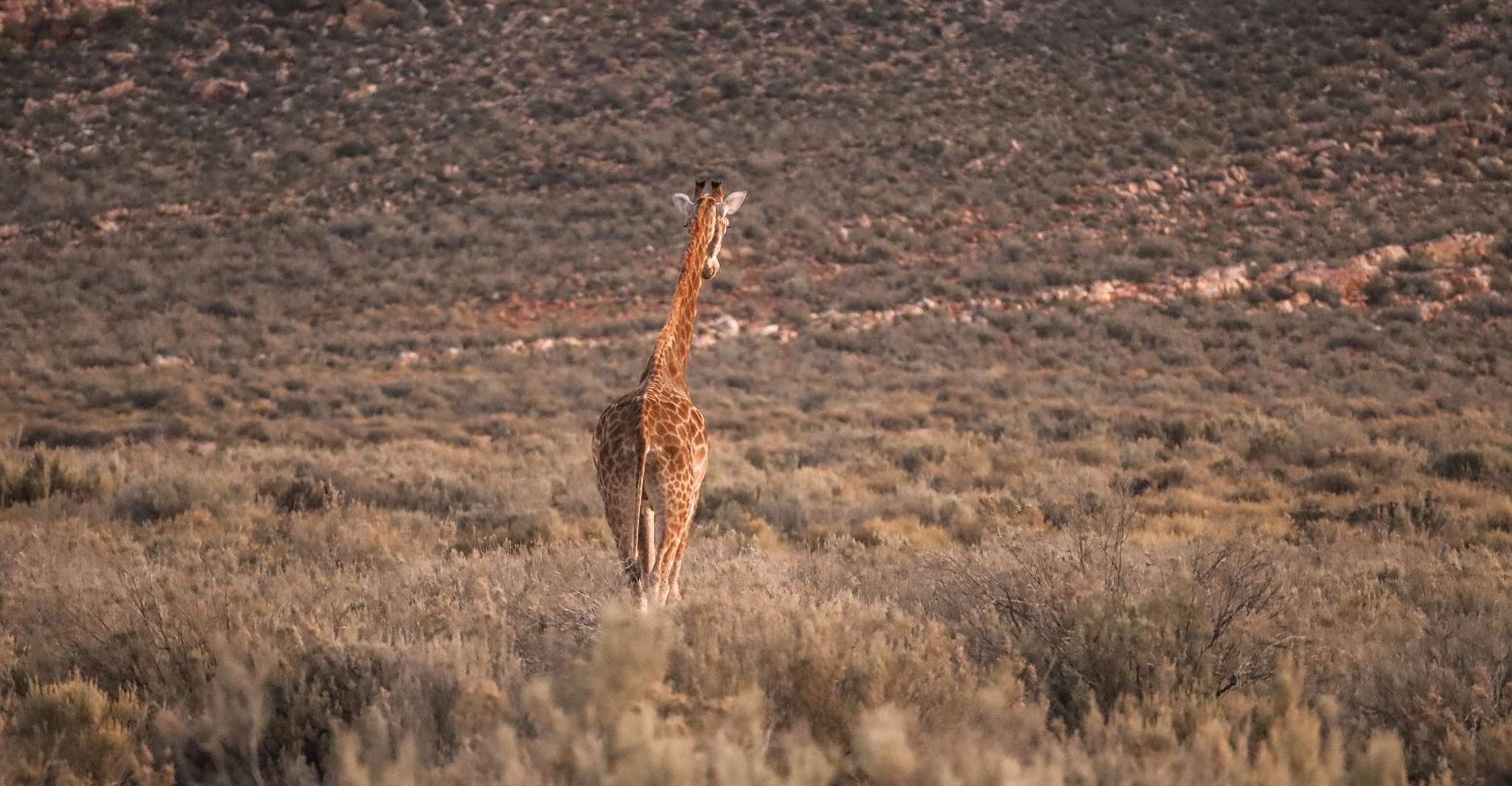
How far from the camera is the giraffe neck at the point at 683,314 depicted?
5.64 metres

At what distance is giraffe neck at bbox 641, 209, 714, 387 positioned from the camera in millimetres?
5641

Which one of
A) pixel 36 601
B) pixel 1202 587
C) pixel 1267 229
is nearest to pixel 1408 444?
pixel 1202 587

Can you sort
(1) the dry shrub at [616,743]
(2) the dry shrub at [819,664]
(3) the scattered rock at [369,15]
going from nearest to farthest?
(1) the dry shrub at [616,743], (2) the dry shrub at [819,664], (3) the scattered rock at [369,15]

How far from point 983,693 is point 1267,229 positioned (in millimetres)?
27138

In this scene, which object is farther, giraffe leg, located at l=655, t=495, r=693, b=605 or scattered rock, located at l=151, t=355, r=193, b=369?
scattered rock, located at l=151, t=355, r=193, b=369

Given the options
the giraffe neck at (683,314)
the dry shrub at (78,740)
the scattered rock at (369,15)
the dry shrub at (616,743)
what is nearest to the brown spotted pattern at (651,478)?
the giraffe neck at (683,314)

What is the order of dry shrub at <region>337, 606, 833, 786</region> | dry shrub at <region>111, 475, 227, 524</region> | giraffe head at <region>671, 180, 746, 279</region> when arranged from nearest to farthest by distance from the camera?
dry shrub at <region>337, 606, 833, 786</region> → giraffe head at <region>671, 180, 746, 279</region> → dry shrub at <region>111, 475, 227, 524</region>

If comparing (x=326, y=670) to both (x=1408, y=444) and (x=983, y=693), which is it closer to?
(x=983, y=693)

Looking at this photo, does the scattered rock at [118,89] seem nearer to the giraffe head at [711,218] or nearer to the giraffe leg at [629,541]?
the giraffe head at [711,218]

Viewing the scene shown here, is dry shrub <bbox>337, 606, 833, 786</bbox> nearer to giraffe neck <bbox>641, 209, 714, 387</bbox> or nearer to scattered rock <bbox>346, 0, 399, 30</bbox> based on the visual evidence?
giraffe neck <bbox>641, 209, 714, 387</bbox>

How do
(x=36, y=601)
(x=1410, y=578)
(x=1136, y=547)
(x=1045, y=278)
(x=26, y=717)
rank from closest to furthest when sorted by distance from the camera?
(x=26, y=717), (x=36, y=601), (x=1410, y=578), (x=1136, y=547), (x=1045, y=278)

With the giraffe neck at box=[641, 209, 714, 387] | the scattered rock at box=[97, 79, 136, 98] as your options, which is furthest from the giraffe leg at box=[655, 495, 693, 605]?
the scattered rock at box=[97, 79, 136, 98]

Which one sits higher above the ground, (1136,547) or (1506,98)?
(1506,98)

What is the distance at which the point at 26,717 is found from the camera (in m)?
3.97
